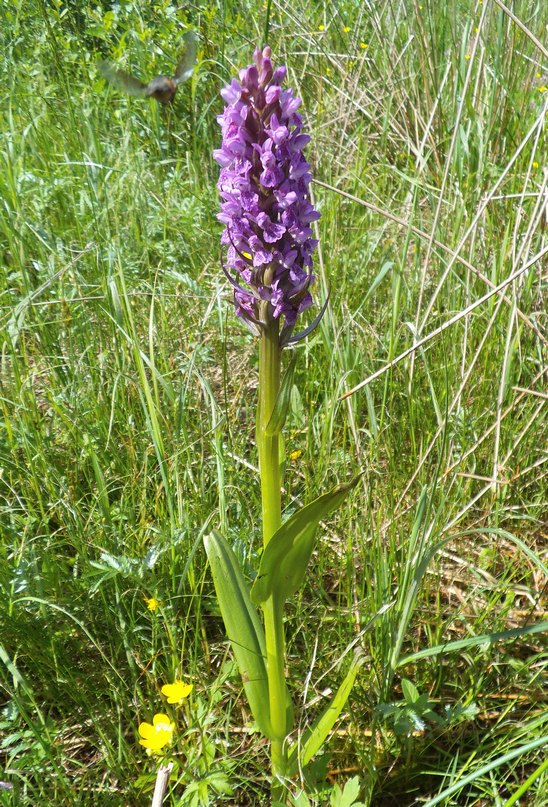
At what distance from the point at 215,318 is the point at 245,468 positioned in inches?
26.3

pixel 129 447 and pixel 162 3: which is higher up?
pixel 162 3

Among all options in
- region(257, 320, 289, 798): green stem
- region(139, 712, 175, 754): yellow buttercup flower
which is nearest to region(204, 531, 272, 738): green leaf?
region(257, 320, 289, 798): green stem

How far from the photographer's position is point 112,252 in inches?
85.2

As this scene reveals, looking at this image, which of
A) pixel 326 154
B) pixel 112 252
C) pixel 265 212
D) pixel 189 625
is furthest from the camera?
pixel 326 154

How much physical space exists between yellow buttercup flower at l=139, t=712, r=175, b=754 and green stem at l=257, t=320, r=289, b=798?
0.65ft

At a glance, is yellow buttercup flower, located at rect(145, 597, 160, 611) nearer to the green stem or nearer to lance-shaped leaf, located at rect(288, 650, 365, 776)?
the green stem

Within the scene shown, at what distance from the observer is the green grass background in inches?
54.3

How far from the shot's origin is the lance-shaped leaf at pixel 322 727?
123cm

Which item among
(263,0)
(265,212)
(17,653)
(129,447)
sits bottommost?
(17,653)

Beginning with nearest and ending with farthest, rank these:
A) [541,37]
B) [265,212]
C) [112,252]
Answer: [265,212], [112,252], [541,37]

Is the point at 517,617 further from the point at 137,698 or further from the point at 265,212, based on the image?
the point at 265,212

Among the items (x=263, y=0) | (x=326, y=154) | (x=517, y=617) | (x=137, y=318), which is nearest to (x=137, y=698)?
(x=517, y=617)

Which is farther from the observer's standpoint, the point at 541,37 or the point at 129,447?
the point at 541,37

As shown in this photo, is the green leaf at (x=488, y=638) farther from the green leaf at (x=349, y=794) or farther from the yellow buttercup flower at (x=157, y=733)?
the yellow buttercup flower at (x=157, y=733)
